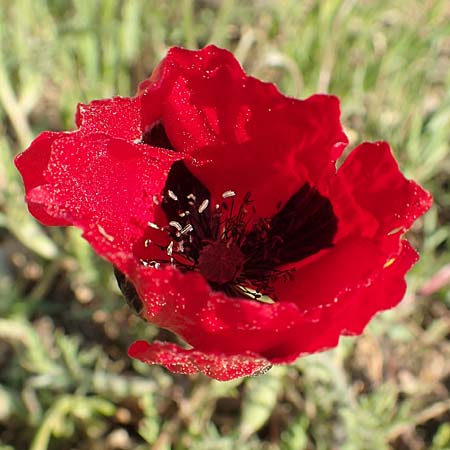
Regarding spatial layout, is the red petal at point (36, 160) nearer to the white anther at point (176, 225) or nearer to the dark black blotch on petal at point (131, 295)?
the dark black blotch on petal at point (131, 295)

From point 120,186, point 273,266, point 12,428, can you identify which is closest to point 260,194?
point 273,266

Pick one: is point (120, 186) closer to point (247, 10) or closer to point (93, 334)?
point (93, 334)

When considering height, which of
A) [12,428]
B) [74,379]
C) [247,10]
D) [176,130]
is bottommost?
[12,428]

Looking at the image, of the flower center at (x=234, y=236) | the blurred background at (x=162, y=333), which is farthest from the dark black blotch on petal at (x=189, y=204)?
the blurred background at (x=162, y=333)

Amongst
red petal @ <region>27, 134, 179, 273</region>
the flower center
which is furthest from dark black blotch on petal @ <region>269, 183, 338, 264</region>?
red petal @ <region>27, 134, 179, 273</region>

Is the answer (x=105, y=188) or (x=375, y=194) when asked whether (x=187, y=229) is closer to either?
(x=105, y=188)

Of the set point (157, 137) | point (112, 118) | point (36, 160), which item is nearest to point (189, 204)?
point (157, 137)

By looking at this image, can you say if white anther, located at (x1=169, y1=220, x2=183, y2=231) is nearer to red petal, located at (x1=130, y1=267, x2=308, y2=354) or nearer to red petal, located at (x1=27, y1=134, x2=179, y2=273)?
red petal, located at (x1=27, y1=134, x2=179, y2=273)
